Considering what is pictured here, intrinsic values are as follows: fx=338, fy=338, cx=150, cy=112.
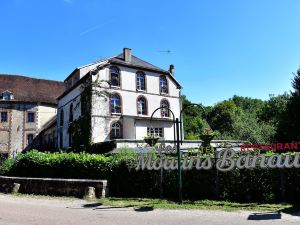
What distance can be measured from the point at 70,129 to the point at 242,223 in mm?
28730

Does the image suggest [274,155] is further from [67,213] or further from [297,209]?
[67,213]

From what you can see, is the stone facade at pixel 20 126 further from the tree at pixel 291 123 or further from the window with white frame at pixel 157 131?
the tree at pixel 291 123

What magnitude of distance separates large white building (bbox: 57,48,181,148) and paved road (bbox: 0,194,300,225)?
19.6 m

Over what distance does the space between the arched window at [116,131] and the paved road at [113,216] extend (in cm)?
2038

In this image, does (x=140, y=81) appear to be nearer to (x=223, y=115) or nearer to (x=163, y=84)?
(x=163, y=84)

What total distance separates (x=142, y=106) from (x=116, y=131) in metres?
4.23

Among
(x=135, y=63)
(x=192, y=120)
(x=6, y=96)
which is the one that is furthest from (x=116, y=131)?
(x=192, y=120)

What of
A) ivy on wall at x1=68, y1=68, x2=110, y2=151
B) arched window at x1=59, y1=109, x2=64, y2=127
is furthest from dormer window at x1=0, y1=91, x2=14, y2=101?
ivy on wall at x1=68, y1=68, x2=110, y2=151

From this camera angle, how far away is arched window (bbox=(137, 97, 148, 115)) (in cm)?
3548

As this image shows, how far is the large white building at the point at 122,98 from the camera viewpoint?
3269 cm

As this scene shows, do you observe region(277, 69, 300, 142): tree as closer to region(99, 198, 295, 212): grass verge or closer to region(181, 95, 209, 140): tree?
region(99, 198, 295, 212): grass verge

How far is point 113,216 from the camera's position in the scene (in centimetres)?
1056

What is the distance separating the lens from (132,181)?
14969mm

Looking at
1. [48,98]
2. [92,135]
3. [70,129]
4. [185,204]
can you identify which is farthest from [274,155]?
[48,98]
